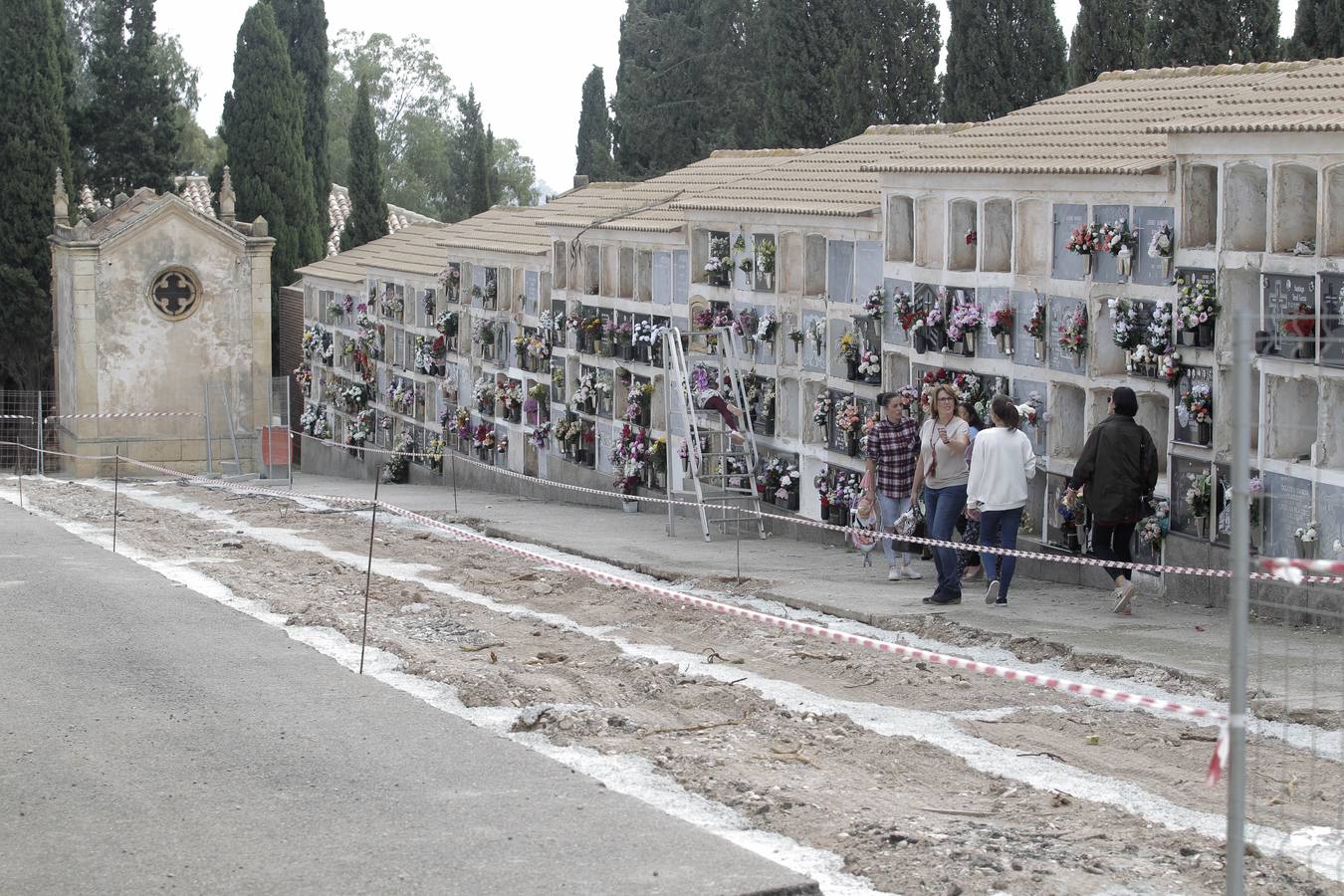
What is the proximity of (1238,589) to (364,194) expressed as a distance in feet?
128

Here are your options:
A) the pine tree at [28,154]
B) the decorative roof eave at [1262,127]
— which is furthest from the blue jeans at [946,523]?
the pine tree at [28,154]

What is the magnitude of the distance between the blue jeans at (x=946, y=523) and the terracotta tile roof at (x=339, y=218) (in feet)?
104

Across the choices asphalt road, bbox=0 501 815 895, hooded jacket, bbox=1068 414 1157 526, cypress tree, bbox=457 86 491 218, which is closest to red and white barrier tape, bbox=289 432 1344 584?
hooded jacket, bbox=1068 414 1157 526

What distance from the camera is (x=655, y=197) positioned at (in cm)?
2266

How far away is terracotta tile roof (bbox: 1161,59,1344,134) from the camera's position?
36.0ft

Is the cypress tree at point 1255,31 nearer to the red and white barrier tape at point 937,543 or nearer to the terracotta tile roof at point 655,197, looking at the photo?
the terracotta tile roof at point 655,197

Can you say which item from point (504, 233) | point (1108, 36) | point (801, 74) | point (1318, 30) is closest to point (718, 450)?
point (1318, 30)

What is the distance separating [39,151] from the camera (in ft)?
123

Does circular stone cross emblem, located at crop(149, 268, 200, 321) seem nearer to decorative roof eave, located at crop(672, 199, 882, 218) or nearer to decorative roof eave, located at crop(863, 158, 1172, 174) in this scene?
decorative roof eave, located at crop(672, 199, 882, 218)

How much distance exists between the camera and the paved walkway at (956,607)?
920cm

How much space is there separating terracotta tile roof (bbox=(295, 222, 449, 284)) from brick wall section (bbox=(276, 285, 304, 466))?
7.54 ft

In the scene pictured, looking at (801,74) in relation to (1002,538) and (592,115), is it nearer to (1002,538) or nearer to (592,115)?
Result: (592,115)

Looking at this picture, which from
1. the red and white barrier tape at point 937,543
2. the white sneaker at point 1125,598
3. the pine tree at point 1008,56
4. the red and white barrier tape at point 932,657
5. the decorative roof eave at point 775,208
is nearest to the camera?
the red and white barrier tape at point 932,657

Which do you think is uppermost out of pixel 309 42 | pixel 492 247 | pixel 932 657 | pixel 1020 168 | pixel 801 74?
pixel 309 42
